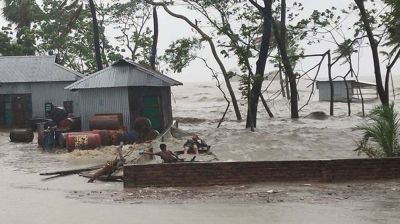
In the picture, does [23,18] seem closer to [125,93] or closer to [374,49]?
[125,93]

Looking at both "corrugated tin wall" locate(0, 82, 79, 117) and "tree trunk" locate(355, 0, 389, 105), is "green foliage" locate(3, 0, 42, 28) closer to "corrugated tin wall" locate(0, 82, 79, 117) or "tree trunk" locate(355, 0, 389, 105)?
"corrugated tin wall" locate(0, 82, 79, 117)

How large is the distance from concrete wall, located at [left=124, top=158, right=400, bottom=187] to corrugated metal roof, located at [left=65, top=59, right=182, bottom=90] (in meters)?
13.8

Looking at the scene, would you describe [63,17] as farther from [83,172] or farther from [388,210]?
[388,210]

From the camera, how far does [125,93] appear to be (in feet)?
85.9

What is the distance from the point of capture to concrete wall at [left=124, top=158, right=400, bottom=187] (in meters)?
12.3

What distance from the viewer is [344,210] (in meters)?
9.40

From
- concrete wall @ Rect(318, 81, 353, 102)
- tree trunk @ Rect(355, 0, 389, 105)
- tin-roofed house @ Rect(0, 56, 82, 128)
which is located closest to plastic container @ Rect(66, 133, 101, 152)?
tin-roofed house @ Rect(0, 56, 82, 128)

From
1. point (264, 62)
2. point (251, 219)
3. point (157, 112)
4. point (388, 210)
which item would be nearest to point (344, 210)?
point (388, 210)

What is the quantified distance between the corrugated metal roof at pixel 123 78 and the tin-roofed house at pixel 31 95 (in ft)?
22.1

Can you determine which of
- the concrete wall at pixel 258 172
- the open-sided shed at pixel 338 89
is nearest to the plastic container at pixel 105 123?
the concrete wall at pixel 258 172

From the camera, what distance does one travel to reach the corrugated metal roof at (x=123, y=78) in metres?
25.9

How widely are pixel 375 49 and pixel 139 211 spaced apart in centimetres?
2364

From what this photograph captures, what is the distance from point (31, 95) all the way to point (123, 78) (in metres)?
9.69

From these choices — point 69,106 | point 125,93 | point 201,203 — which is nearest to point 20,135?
point 125,93
